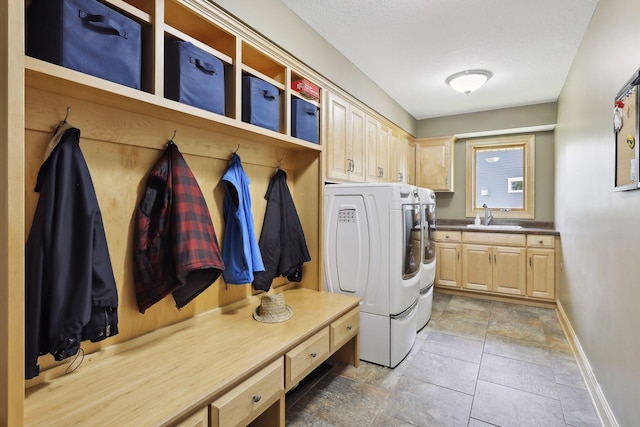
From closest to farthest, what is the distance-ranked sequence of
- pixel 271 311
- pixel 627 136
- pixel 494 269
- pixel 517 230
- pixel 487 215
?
pixel 627 136 < pixel 271 311 < pixel 517 230 < pixel 494 269 < pixel 487 215

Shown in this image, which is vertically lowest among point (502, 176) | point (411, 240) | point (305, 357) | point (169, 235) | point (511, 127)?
point (305, 357)

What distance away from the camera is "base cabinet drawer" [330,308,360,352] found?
6.66 ft

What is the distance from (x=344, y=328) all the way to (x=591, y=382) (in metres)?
1.63

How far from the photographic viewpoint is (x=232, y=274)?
75.4 inches

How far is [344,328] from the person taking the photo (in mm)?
2156

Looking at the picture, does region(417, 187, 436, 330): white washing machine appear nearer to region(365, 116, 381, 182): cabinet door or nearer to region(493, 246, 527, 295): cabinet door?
region(365, 116, 381, 182): cabinet door

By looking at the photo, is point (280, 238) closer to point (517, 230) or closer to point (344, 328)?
point (344, 328)

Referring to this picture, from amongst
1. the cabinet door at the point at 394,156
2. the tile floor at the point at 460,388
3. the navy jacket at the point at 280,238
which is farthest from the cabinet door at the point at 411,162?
the navy jacket at the point at 280,238

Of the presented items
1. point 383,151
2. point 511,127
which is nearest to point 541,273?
point 511,127

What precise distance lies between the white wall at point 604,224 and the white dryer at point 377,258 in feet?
3.90

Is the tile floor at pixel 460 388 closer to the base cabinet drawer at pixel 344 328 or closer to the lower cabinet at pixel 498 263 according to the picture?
the base cabinet drawer at pixel 344 328

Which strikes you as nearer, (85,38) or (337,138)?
(85,38)

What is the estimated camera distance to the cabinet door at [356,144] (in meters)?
3.09

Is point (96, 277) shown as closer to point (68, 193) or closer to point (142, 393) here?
point (68, 193)
